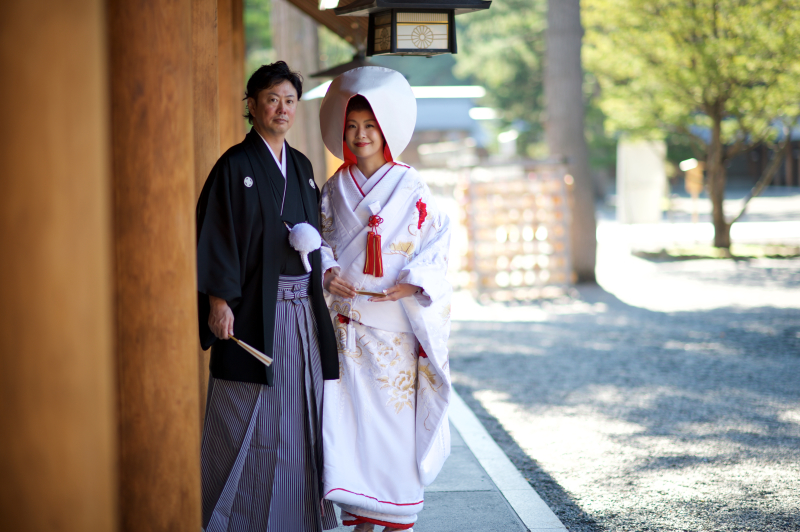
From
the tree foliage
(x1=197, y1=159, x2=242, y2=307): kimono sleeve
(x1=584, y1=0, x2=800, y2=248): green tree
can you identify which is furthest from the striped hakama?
the tree foliage

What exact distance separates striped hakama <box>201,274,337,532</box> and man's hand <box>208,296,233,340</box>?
0.19 meters

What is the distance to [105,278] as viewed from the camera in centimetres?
152

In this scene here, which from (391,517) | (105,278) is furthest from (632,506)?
(105,278)

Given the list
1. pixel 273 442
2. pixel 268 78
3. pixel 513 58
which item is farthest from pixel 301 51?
pixel 513 58

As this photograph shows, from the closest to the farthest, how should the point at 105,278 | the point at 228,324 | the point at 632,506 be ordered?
the point at 105,278 → the point at 228,324 → the point at 632,506

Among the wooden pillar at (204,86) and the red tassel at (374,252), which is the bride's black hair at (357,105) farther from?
the wooden pillar at (204,86)

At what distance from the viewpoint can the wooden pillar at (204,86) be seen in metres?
2.80

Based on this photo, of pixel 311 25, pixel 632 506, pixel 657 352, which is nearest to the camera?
pixel 632 506

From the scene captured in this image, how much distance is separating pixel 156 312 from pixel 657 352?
5.22 meters

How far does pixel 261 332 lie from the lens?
2.44 metres

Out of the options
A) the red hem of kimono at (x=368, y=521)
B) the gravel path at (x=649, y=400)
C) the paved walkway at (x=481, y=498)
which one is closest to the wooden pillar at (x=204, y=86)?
the red hem of kimono at (x=368, y=521)

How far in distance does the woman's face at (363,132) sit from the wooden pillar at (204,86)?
0.62 m

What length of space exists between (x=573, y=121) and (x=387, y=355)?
756 centimetres

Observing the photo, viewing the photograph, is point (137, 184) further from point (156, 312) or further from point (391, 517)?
point (391, 517)
